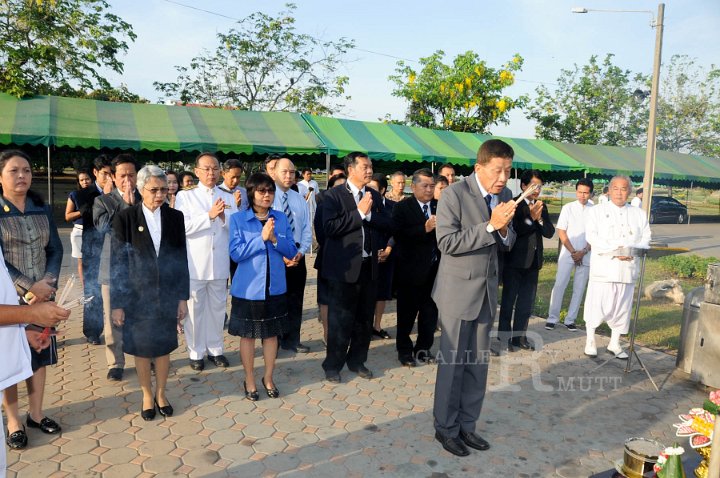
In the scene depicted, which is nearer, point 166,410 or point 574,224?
point 166,410

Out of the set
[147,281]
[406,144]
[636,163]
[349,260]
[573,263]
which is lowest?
[573,263]

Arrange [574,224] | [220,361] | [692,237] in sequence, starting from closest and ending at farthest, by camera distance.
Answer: [220,361]
[574,224]
[692,237]

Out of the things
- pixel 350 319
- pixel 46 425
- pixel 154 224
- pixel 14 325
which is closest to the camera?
pixel 14 325

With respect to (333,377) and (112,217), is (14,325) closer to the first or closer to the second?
(112,217)

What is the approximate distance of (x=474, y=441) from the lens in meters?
3.87

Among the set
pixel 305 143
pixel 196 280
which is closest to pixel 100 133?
pixel 305 143

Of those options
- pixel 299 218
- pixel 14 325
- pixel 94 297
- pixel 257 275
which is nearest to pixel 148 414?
pixel 257 275

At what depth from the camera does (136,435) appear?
386cm

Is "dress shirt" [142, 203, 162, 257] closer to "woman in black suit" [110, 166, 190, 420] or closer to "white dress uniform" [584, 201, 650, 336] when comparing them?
"woman in black suit" [110, 166, 190, 420]

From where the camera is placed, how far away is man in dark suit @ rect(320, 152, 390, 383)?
4.91 meters

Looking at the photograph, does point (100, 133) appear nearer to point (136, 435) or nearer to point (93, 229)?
point (93, 229)

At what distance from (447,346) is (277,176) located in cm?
295

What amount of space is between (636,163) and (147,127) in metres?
20.5

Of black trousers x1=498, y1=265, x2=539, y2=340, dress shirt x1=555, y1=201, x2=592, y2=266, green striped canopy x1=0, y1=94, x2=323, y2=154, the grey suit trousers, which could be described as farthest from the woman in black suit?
green striped canopy x1=0, y1=94, x2=323, y2=154
